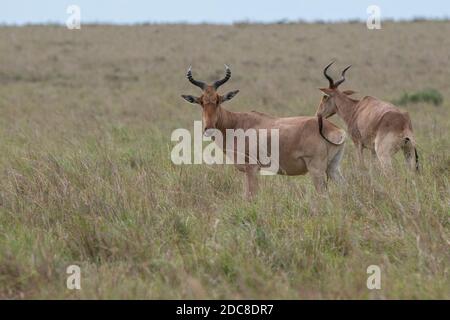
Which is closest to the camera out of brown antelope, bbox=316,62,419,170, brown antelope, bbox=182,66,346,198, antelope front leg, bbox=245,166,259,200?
antelope front leg, bbox=245,166,259,200

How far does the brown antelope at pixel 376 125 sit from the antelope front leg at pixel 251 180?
1269mm

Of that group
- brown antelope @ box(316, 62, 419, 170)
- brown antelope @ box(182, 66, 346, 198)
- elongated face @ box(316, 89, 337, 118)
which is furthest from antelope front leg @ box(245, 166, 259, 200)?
elongated face @ box(316, 89, 337, 118)

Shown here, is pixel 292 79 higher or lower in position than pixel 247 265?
higher

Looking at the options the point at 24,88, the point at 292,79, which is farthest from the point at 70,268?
the point at 292,79

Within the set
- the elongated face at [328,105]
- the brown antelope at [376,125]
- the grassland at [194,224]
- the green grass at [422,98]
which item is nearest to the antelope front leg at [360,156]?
the brown antelope at [376,125]

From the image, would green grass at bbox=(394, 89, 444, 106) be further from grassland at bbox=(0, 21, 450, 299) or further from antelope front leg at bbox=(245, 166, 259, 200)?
antelope front leg at bbox=(245, 166, 259, 200)

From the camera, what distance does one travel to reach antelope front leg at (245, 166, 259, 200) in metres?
7.46

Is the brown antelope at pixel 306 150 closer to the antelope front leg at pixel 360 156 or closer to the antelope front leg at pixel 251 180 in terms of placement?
the antelope front leg at pixel 251 180

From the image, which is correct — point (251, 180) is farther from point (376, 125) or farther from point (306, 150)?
point (376, 125)

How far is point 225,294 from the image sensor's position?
4.79m

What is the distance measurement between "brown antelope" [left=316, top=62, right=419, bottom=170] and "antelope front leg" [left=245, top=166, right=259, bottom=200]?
1.27 metres
